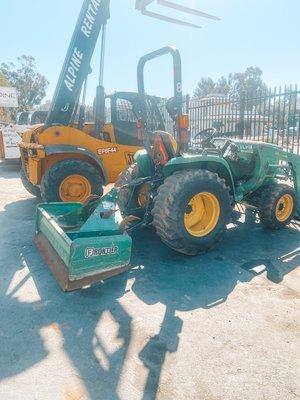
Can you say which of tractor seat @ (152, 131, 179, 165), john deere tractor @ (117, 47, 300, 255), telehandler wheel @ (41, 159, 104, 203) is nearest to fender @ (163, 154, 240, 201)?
john deere tractor @ (117, 47, 300, 255)

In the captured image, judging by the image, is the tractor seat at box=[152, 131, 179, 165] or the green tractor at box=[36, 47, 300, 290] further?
the tractor seat at box=[152, 131, 179, 165]

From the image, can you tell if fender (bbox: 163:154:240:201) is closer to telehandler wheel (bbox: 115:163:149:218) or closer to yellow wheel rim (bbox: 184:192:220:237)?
yellow wheel rim (bbox: 184:192:220:237)

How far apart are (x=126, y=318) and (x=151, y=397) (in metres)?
0.92

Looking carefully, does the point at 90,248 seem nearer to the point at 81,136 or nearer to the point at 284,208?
the point at 284,208

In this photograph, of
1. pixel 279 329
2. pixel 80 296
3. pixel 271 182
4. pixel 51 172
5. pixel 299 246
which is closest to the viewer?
pixel 279 329

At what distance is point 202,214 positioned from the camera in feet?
15.2

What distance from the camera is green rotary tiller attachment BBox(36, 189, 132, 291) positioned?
3232mm

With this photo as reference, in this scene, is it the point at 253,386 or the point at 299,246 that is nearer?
the point at 253,386

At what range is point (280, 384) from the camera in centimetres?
226

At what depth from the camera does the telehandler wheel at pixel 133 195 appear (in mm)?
4937

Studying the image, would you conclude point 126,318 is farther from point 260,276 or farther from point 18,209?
point 18,209

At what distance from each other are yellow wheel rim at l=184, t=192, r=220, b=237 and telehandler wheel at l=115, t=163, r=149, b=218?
712mm

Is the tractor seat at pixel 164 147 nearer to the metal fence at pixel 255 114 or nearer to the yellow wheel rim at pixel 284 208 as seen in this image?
the yellow wheel rim at pixel 284 208

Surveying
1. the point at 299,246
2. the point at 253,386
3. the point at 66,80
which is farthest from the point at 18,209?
the point at 253,386
